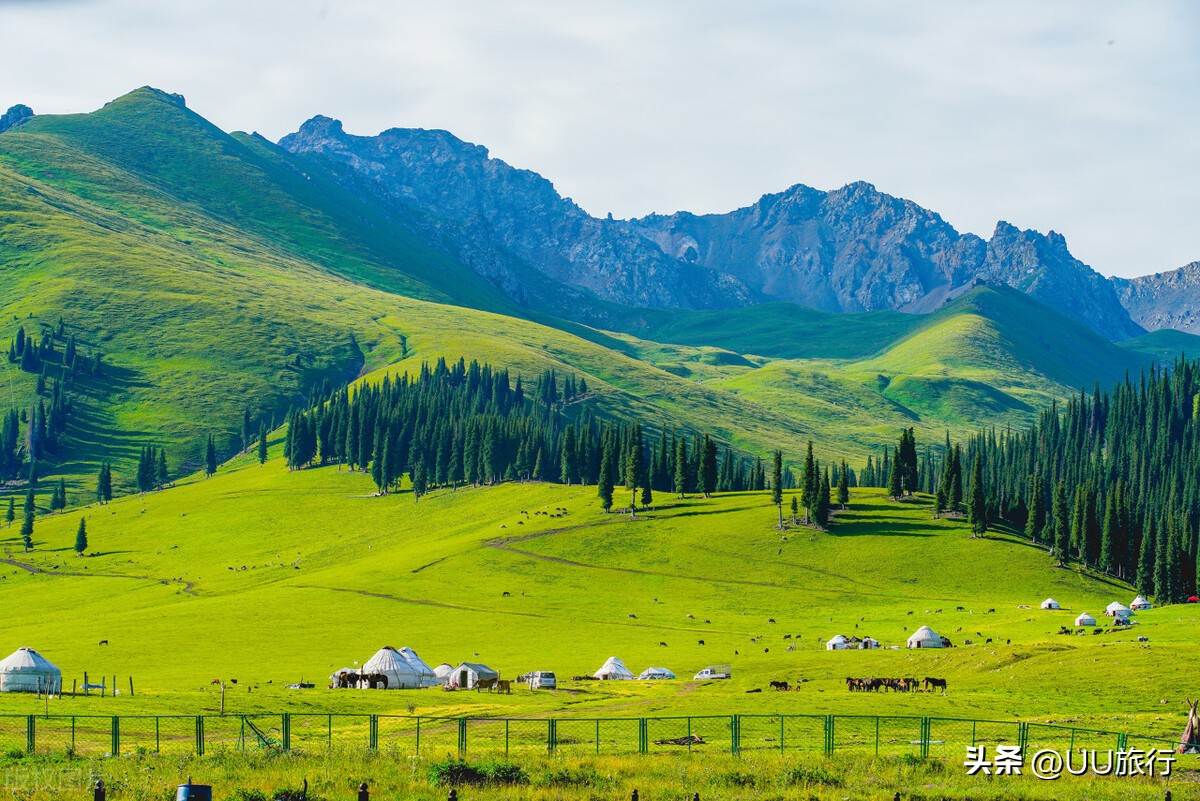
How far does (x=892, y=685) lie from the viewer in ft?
293

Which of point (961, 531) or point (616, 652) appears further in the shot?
point (961, 531)

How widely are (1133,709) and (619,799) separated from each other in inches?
1871

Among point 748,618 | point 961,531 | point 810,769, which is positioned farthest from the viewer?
point 961,531

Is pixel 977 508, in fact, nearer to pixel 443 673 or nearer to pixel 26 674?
pixel 443 673

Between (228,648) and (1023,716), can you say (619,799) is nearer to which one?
(1023,716)

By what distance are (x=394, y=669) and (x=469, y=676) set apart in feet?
23.9

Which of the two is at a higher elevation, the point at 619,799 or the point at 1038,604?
the point at 619,799

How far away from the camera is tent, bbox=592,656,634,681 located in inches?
4367

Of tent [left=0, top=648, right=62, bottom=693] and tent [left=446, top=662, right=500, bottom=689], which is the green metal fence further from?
tent [left=0, top=648, right=62, bottom=693]

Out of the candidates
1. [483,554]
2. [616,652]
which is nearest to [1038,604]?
[616,652]

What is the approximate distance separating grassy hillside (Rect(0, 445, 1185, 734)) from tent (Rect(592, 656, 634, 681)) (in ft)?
15.7

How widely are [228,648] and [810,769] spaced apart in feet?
315

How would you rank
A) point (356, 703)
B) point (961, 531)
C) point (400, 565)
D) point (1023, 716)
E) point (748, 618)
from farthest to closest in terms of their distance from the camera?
1. point (961, 531)
2. point (400, 565)
3. point (748, 618)
4. point (356, 703)
5. point (1023, 716)

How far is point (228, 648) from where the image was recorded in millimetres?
127750
